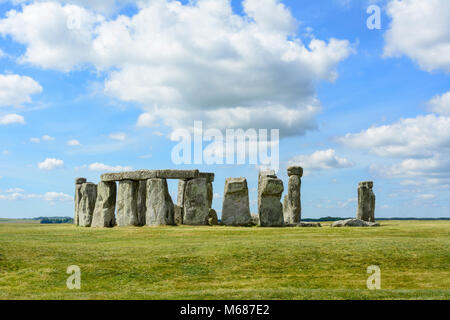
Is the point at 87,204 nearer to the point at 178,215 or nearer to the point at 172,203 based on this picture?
the point at 178,215

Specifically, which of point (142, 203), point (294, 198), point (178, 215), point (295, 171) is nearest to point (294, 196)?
point (294, 198)

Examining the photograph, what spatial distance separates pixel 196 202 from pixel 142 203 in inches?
136

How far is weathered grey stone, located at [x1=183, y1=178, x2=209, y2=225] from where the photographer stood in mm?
28125

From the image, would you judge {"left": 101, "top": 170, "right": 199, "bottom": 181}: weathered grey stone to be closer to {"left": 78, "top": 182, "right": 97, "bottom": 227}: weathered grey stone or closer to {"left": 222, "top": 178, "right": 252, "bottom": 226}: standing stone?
{"left": 222, "top": 178, "right": 252, "bottom": 226}: standing stone

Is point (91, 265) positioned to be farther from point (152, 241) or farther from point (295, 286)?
point (295, 286)

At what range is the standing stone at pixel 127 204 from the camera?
28766mm

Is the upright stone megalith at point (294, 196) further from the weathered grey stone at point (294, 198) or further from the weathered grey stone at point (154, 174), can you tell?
the weathered grey stone at point (154, 174)

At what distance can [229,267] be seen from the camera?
626 inches

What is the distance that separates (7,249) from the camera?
1825 cm

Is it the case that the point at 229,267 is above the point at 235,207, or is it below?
below

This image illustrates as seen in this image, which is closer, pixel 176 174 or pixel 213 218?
pixel 176 174

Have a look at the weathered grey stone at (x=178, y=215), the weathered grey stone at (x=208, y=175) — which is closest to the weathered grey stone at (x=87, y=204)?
the weathered grey stone at (x=178, y=215)
